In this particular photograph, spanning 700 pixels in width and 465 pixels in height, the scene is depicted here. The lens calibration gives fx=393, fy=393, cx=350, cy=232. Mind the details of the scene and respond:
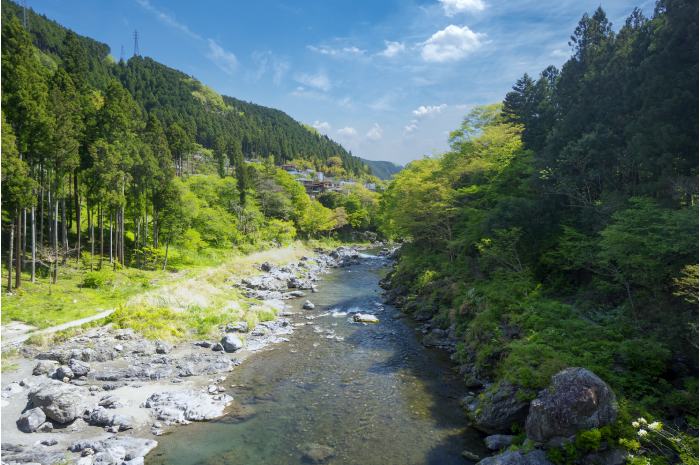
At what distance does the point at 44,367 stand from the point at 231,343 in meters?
7.49

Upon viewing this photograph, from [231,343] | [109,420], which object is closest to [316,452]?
[109,420]

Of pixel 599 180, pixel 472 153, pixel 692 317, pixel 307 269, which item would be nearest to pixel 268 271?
pixel 307 269

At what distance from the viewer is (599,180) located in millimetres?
21078

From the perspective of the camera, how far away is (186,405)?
14258mm

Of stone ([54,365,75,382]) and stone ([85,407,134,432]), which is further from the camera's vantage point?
stone ([54,365,75,382])

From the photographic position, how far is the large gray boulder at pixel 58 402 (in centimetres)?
1255

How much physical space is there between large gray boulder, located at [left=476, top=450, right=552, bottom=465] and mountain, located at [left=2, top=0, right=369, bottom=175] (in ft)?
253

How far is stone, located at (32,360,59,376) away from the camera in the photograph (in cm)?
1531

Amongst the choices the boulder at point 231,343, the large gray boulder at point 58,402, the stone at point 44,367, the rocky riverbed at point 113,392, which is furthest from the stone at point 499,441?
the stone at point 44,367

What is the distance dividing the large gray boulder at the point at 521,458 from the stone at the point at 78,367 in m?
15.4

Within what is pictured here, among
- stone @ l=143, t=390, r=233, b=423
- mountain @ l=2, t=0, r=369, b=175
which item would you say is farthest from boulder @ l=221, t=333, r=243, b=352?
mountain @ l=2, t=0, r=369, b=175

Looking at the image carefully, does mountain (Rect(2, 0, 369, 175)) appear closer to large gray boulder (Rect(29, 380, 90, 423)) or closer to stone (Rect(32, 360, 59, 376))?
stone (Rect(32, 360, 59, 376))

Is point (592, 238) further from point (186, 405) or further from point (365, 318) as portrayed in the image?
point (186, 405)

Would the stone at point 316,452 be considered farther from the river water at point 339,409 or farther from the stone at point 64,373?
the stone at point 64,373
